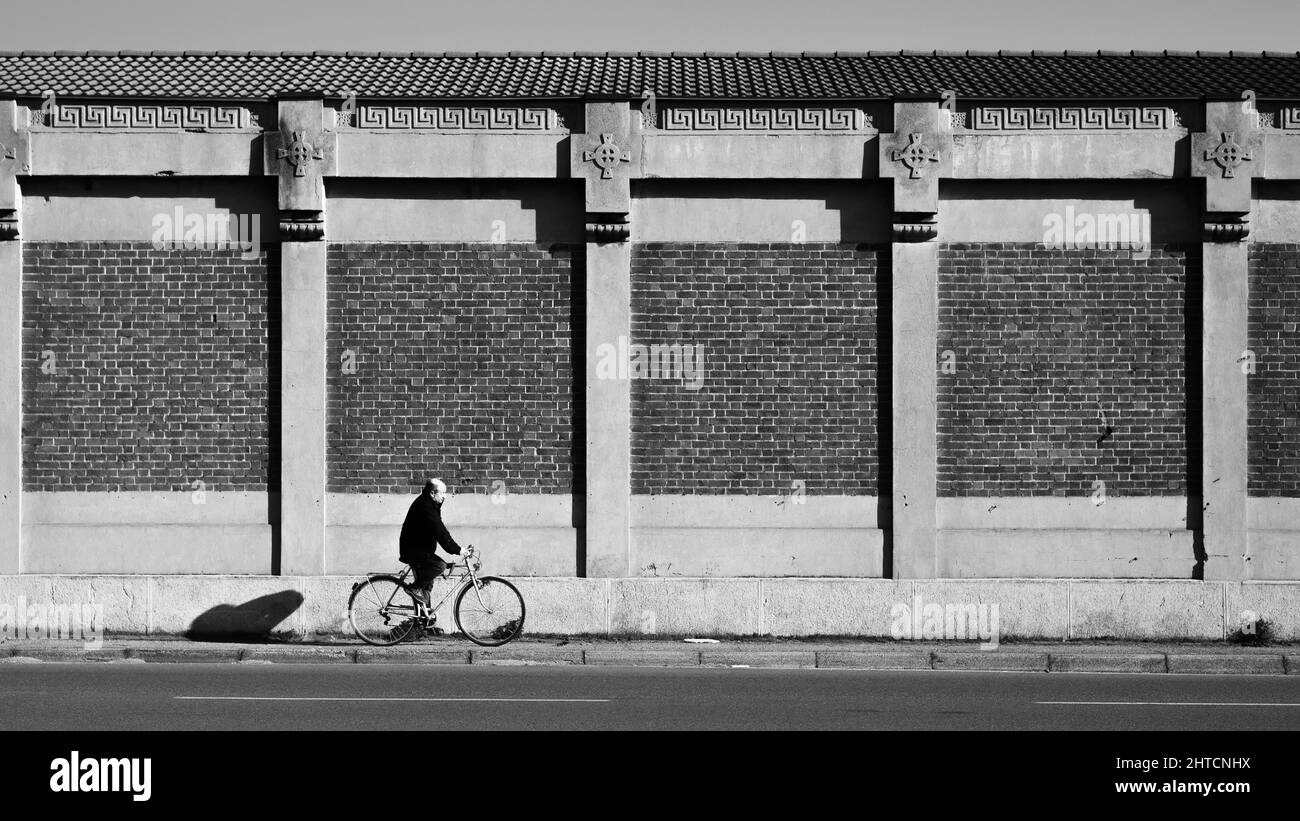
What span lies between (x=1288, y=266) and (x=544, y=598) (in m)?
8.71

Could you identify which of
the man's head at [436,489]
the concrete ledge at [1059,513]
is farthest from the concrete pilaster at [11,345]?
the concrete ledge at [1059,513]

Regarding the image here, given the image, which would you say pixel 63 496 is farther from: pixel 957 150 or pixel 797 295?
pixel 957 150


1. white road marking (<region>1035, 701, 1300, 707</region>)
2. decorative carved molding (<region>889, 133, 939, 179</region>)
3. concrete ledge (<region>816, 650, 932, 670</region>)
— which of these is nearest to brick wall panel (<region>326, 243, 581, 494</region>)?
concrete ledge (<region>816, 650, 932, 670</region>)

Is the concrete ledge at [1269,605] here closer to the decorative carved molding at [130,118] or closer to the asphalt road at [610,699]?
the asphalt road at [610,699]

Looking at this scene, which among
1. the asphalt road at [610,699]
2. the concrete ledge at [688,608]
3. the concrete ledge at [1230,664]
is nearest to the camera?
the asphalt road at [610,699]

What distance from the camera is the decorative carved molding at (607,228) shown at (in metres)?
14.7

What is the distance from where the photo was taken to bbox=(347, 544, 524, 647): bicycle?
13797mm

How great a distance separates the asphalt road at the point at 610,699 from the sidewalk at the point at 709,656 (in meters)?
0.26

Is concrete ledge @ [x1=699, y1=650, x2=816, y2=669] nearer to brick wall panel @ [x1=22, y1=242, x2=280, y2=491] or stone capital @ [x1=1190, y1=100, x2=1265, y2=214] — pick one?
brick wall panel @ [x1=22, y1=242, x2=280, y2=491]

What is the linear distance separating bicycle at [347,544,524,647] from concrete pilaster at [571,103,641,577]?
1117 mm

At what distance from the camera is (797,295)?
14852 mm

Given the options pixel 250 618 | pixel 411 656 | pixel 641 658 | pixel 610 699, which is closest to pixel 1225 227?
pixel 641 658

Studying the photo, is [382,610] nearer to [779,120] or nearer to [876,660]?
[876,660]
